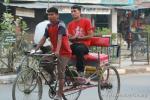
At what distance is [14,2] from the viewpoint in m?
25.2

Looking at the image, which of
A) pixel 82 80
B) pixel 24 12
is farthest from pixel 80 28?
pixel 24 12

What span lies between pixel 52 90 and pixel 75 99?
88cm

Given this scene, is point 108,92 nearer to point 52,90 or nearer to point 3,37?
point 52,90

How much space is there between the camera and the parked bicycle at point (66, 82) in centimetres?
776

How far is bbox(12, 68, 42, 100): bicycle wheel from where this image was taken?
25.2ft

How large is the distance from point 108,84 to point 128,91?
213cm

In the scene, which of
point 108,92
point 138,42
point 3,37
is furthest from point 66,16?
point 108,92

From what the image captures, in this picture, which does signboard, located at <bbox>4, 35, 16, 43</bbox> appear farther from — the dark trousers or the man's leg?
the man's leg

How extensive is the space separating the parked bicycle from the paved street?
92 centimetres

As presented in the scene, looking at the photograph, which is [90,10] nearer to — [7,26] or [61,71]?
[7,26]

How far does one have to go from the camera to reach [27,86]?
7898 millimetres

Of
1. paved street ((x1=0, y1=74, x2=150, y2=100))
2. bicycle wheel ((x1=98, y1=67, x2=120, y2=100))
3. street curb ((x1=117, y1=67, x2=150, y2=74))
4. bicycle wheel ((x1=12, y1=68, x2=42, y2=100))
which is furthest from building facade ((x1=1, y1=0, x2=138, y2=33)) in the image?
bicycle wheel ((x1=12, y1=68, x2=42, y2=100))

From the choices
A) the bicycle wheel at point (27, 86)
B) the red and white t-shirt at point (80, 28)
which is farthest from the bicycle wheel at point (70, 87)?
the red and white t-shirt at point (80, 28)

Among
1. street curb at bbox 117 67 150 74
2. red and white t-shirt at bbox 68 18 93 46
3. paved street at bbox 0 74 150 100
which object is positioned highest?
red and white t-shirt at bbox 68 18 93 46
